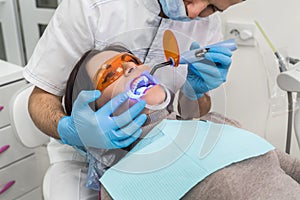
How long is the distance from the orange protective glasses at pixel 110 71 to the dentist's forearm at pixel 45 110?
16 cm

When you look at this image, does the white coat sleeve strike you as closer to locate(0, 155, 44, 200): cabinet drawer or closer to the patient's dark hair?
the patient's dark hair

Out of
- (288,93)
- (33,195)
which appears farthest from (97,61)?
(33,195)

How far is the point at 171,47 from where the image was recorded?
0.99 metres

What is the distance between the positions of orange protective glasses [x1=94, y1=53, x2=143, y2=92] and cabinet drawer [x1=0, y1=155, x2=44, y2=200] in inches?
36.8

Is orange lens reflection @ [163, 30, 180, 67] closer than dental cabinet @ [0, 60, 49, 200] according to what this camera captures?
Yes

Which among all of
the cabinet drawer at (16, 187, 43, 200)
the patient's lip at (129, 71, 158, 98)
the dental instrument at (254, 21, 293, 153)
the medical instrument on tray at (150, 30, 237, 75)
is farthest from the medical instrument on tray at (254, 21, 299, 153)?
the cabinet drawer at (16, 187, 43, 200)

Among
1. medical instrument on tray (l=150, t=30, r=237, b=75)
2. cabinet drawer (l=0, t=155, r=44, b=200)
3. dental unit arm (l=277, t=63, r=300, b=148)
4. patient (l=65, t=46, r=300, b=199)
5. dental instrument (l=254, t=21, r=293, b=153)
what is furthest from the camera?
cabinet drawer (l=0, t=155, r=44, b=200)

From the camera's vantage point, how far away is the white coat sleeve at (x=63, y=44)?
1096mm

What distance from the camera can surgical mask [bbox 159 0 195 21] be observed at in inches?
40.6

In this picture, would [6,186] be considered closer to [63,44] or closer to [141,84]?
[63,44]

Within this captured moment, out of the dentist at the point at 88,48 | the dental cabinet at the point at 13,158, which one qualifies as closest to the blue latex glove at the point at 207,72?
the dentist at the point at 88,48

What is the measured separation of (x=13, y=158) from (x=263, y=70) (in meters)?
A: 1.10

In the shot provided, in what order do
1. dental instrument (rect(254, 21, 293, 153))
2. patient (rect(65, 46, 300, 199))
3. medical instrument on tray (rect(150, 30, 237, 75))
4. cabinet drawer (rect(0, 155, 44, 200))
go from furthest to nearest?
cabinet drawer (rect(0, 155, 44, 200)), dental instrument (rect(254, 21, 293, 153)), medical instrument on tray (rect(150, 30, 237, 75)), patient (rect(65, 46, 300, 199))

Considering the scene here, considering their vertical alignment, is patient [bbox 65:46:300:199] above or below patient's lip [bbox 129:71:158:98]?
below
